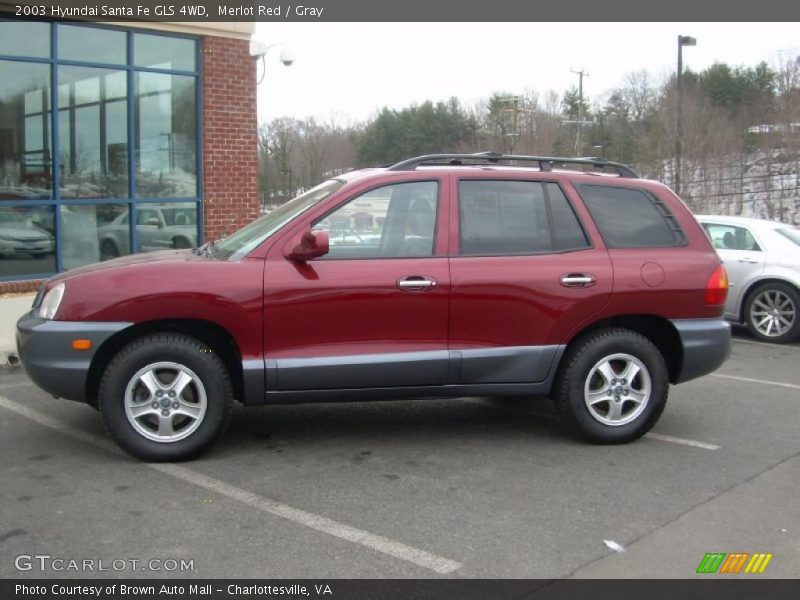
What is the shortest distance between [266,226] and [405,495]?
2.06 m

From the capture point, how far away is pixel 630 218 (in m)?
6.09

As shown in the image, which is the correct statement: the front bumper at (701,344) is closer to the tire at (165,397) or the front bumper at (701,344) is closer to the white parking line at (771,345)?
the tire at (165,397)

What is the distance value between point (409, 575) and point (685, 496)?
75.6 inches

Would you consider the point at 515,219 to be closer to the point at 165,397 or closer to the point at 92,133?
the point at 165,397

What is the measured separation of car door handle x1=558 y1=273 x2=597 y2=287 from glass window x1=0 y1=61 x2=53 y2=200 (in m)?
8.99

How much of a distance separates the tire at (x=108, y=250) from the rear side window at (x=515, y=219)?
869cm

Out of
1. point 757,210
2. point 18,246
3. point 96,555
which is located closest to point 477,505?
point 96,555

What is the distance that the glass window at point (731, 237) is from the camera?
10922 millimetres

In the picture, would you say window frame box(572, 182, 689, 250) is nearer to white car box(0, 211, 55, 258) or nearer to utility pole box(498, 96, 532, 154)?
white car box(0, 211, 55, 258)

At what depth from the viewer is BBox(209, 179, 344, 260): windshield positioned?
5648 millimetres

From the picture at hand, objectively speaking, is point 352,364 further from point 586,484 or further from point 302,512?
point 586,484

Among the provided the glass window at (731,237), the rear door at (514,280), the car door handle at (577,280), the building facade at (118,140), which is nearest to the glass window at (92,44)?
the building facade at (118,140)

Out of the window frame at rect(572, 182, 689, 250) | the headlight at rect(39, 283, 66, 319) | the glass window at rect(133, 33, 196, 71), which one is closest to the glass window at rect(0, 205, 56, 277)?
the glass window at rect(133, 33, 196, 71)

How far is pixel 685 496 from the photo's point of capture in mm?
4992
